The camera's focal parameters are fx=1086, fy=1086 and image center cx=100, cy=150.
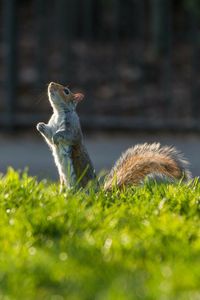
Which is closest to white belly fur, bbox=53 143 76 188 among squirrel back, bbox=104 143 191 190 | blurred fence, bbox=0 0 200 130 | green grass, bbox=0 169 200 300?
green grass, bbox=0 169 200 300

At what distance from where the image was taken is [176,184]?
5824 millimetres

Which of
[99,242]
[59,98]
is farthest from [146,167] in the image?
[99,242]

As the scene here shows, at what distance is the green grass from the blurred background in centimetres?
676

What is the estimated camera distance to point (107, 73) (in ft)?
47.9

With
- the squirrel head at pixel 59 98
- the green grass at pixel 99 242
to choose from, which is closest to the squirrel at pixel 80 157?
the squirrel head at pixel 59 98

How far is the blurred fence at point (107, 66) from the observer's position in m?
13.6

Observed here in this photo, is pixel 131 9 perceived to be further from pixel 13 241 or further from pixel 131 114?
pixel 13 241

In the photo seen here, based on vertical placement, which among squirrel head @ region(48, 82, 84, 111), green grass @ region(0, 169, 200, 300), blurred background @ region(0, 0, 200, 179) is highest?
blurred background @ region(0, 0, 200, 179)

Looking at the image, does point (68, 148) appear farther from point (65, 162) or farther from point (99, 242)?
point (99, 242)

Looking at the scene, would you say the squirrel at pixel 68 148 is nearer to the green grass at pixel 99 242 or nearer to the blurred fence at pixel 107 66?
the green grass at pixel 99 242

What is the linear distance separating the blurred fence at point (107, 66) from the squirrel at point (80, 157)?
7.26 metres

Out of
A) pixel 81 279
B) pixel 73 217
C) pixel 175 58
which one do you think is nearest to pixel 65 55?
pixel 175 58

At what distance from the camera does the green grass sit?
382 cm

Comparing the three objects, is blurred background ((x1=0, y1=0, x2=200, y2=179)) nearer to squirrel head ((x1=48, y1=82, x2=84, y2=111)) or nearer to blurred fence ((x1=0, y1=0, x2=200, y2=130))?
blurred fence ((x1=0, y1=0, x2=200, y2=130))
